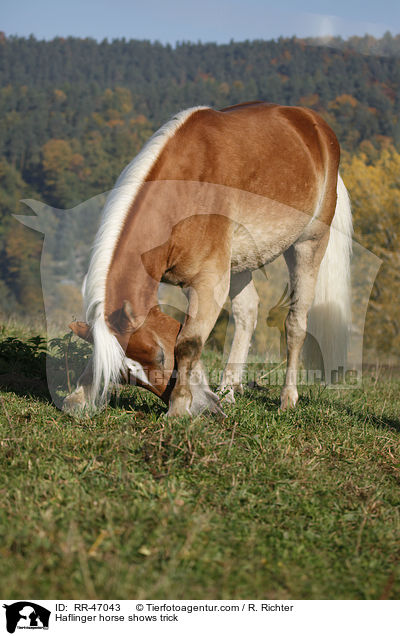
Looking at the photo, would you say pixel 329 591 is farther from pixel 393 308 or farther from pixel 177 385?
pixel 393 308

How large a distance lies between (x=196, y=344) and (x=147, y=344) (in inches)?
17.7

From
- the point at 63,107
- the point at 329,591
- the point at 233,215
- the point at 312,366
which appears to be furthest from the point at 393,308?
the point at 63,107

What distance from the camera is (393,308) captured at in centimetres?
2900

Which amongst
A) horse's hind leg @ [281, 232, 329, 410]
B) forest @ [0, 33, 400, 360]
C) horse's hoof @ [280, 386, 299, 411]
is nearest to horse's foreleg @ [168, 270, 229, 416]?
horse's hoof @ [280, 386, 299, 411]

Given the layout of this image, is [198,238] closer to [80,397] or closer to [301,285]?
[80,397]

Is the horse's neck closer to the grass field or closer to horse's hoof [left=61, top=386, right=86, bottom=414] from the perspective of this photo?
the grass field

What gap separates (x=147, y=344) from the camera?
335 centimetres

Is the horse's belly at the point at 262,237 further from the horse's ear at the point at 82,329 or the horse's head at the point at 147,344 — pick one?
the horse's ear at the point at 82,329

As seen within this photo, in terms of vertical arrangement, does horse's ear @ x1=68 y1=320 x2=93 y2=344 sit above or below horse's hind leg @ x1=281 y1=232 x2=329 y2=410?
below

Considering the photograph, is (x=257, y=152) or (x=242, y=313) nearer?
(x=257, y=152)
